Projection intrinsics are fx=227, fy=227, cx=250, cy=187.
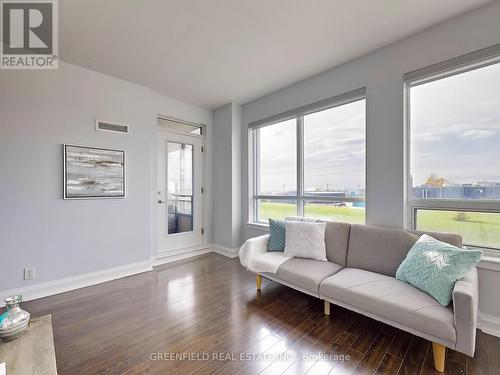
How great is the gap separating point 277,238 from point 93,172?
8.28 ft

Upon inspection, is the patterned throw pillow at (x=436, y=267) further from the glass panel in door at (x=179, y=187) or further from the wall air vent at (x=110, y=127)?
the wall air vent at (x=110, y=127)

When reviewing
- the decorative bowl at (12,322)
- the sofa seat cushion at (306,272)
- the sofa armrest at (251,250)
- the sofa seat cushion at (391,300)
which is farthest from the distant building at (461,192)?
the decorative bowl at (12,322)

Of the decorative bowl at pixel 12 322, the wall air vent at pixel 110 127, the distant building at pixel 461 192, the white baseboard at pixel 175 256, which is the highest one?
the wall air vent at pixel 110 127

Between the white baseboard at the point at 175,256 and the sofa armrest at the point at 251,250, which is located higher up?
the sofa armrest at the point at 251,250

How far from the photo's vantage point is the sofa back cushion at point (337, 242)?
2.52 meters

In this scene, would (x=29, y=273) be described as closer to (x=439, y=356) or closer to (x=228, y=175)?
(x=228, y=175)

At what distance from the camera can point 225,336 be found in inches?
74.1

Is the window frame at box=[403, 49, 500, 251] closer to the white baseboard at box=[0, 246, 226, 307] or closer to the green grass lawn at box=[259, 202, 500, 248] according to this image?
the green grass lawn at box=[259, 202, 500, 248]

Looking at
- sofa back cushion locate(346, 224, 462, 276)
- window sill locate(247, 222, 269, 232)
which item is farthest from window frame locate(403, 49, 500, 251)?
window sill locate(247, 222, 269, 232)

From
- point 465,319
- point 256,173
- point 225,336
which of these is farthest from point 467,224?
point 256,173

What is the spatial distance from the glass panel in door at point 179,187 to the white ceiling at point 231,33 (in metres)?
1.27

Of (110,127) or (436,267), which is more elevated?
(110,127)

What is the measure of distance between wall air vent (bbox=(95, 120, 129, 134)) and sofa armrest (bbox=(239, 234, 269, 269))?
2.34 m

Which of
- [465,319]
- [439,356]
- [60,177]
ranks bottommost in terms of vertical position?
[439,356]
